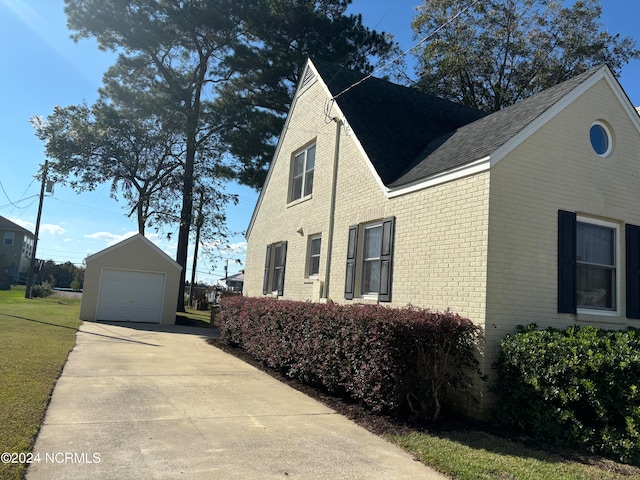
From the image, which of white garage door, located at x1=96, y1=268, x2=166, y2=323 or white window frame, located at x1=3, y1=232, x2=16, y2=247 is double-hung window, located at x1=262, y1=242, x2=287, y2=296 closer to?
white garage door, located at x1=96, y1=268, x2=166, y2=323

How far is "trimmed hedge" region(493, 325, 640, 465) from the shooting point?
5.12m

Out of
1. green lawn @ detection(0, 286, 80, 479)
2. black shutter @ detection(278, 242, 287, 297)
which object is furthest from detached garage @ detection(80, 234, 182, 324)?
black shutter @ detection(278, 242, 287, 297)

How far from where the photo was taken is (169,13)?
25.3 m

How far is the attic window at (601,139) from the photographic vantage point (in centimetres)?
819

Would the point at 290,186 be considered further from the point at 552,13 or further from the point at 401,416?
the point at 552,13

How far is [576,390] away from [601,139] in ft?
16.2

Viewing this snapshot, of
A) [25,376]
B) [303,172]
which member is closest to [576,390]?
[25,376]

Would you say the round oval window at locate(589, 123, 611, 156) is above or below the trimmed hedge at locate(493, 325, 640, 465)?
above

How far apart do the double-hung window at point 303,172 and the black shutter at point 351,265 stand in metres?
3.32

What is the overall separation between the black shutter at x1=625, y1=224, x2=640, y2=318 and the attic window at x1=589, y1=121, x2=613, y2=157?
1.34m

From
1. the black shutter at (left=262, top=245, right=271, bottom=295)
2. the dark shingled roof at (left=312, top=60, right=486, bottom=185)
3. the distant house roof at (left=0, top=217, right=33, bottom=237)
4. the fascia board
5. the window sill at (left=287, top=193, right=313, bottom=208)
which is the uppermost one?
the distant house roof at (left=0, top=217, right=33, bottom=237)

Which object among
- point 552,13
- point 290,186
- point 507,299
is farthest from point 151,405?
point 552,13

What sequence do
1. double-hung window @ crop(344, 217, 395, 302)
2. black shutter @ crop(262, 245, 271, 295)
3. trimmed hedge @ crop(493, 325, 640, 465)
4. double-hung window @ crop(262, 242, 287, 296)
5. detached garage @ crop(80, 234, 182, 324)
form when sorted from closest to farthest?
1. trimmed hedge @ crop(493, 325, 640, 465)
2. double-hung window @ crop(344, 217, 395, 302)
3. double-hung window @ crop(262, 242, 287, 296)
4. black shutter @ crop(262, 245, 271, 295)
5. detached garage @ crop(80, 234, 182, 324)

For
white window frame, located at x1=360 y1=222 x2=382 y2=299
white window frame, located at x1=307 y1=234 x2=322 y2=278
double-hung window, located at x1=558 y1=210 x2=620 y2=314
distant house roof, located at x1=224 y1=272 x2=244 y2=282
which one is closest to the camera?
double-hung window, located at x1=558 y1=210 x2=620 y2=314
